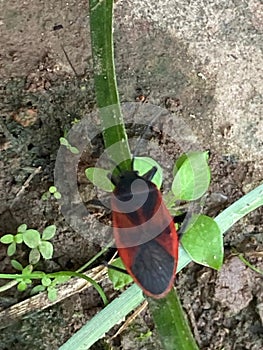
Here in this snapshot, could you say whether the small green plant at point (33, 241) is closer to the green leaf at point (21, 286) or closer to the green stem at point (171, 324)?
the green leaf at point (21, 286)

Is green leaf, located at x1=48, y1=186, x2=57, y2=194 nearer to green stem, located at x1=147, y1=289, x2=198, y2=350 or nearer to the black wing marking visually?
the black wing marking

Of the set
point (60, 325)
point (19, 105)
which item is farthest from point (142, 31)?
point (60, 325)

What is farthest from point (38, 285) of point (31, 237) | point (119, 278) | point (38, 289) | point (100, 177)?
point (100, 177)

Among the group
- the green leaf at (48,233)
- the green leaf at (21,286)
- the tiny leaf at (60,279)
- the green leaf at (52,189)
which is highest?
the green leaf at (52,189)

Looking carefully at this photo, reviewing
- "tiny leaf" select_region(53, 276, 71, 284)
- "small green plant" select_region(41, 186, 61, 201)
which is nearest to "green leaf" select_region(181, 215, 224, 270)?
"tiny leaf" select_region(53, 276, 71, 284)

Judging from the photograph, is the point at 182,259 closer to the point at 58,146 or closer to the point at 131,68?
the point at 58,146

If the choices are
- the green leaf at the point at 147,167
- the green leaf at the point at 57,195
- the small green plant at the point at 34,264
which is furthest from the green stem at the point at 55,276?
the green leaf at the point at 147,167
